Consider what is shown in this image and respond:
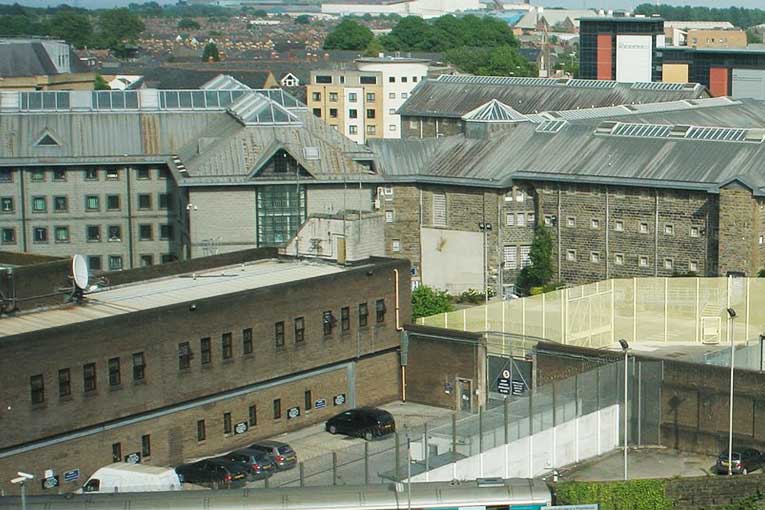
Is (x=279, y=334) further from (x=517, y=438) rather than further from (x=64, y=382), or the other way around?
(x=517, y=438)

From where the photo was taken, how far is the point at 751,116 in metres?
98.9

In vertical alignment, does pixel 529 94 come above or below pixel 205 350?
above

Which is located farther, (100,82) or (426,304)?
(100,82)

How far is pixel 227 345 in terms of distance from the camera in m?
49.0

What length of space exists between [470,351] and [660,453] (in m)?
8.03

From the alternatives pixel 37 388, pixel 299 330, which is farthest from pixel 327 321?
pixel 37 388

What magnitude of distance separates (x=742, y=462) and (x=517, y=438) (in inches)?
243

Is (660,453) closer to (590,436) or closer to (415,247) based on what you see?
(590,436)

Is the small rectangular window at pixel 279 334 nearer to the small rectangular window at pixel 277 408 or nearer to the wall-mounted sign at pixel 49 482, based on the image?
the small rectangular window at pixel 277 408

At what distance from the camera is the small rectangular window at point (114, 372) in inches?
1785

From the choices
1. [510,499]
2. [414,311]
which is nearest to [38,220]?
[414,311]

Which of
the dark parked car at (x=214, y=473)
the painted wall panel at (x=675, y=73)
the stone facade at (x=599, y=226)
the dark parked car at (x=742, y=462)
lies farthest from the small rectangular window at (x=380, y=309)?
the painted wall panel at (x=675, y=73)

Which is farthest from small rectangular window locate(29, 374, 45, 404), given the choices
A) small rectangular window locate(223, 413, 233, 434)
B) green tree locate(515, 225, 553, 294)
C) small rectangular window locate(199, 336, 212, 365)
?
green tree locate(515, 225, 553, 294)

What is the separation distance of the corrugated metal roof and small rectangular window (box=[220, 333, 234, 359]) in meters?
1.40
